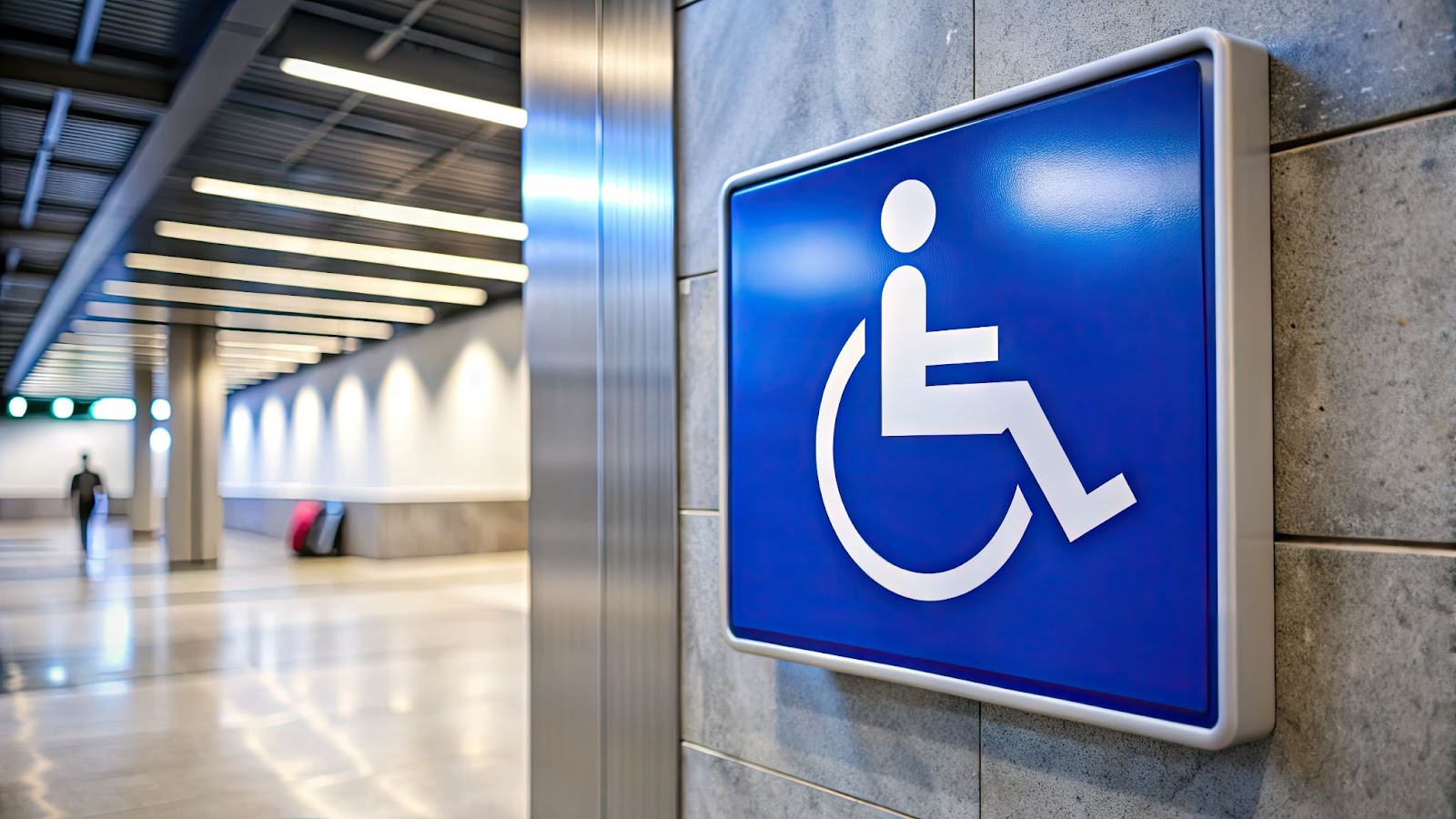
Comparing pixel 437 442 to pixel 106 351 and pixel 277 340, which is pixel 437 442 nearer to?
pixel 277 340

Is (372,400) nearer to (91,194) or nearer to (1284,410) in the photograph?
(91,194)

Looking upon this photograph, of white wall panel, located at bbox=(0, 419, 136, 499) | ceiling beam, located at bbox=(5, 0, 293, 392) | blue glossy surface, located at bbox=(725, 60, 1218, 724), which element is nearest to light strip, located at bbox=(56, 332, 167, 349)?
ceiling beam, located at bbox=(5, 0, 293, 392)

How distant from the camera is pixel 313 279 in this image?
1523 centimetres

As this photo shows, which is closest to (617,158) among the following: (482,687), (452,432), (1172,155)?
(1172,155)

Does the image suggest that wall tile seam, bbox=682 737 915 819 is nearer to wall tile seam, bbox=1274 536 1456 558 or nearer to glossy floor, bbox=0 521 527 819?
wall tile seam, bbox=1274 536 1456 558

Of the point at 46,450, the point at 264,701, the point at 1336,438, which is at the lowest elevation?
the point at 264,701

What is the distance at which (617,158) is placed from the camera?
289 cm

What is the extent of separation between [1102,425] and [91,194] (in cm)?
1144

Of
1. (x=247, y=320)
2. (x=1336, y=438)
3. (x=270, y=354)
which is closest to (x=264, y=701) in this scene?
(x=1336, y=438)

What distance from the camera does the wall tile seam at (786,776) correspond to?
2094mm

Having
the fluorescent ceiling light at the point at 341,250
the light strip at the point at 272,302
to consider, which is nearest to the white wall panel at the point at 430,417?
the light strip at the point at 272,302

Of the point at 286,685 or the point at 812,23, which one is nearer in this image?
the point at 812,23

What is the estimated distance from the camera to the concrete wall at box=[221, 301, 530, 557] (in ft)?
59.8

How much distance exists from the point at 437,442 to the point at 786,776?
58.9 ft
